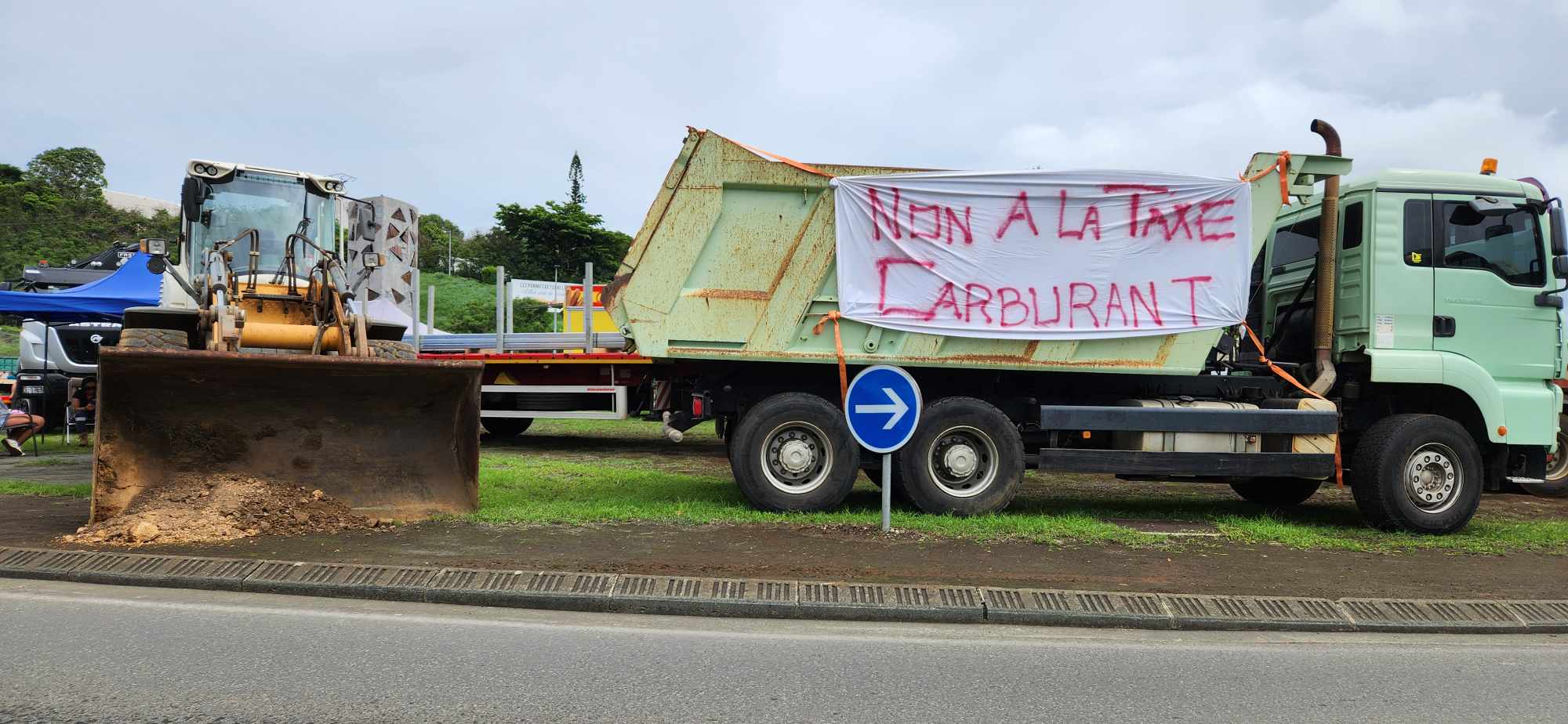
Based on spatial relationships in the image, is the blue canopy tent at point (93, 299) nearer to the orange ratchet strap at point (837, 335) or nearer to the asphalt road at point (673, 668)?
the orange ratchet strap at point (837, 335)

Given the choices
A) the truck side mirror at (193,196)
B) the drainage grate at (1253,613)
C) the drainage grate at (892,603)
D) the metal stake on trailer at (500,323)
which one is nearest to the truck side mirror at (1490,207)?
the drainage grate at (1253,613)

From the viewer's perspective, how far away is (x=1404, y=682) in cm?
442

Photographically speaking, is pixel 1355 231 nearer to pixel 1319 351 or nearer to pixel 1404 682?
pixel 1319 351

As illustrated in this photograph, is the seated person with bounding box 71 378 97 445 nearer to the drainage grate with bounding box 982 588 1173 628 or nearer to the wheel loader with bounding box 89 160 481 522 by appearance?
the wheel loader with bounding box 89 160 481 522

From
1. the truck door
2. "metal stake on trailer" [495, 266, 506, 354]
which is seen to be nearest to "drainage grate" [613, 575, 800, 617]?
the truck door

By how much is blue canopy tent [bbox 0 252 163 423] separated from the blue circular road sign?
14.0 metres

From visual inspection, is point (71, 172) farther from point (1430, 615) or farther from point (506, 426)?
point (1430, 615)

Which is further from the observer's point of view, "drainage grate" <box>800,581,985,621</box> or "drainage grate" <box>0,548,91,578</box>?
"drainage grate" <box>0,548,91,578</box>

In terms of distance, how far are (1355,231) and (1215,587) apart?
152 inches

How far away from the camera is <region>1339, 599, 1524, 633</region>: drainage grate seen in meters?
5.36

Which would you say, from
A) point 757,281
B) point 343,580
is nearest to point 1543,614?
point 757,281

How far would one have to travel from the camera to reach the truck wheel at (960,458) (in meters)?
7.92

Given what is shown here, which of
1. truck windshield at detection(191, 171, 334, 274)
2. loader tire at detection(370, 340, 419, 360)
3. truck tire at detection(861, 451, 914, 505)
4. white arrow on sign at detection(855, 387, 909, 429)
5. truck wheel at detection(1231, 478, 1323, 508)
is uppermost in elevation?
truck windshield at detection(191, 171, 334, 274)

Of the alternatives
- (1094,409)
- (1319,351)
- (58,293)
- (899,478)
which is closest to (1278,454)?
(1319,351)
